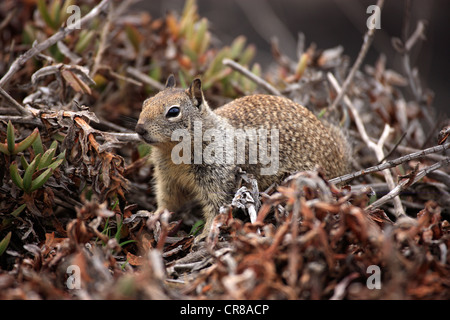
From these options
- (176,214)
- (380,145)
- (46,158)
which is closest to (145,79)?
(176,214)

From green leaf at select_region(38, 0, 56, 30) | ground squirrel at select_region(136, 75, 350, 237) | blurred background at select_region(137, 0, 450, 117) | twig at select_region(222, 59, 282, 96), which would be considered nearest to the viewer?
ground squirrel at select_region(136, 75, 350, 237)

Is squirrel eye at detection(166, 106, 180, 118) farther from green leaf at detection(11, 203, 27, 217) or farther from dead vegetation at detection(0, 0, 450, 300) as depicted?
green leaf at detection(11, 203, 27, 217)

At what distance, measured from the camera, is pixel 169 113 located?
312 centimetres

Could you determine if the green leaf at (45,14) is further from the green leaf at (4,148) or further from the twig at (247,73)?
the green leaf at (4,148)

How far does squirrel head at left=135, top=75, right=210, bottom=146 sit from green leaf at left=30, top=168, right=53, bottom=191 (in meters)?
0.63

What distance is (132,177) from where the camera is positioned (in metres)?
3.65

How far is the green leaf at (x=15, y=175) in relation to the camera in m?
2.54

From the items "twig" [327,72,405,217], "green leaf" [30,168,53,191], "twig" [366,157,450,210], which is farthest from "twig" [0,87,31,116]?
"twig" [327,72,405,217]

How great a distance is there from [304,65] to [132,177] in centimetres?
199

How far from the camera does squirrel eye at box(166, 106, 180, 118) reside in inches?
123

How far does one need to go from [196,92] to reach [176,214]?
40.0 inches

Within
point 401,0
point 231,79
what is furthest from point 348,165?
point 401,0

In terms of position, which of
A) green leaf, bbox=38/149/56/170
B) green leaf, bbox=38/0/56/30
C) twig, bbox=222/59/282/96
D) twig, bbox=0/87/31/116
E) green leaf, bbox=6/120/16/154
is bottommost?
green leaf, bbox=38/149/56/170

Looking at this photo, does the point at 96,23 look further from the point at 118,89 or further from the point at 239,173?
the point at 239,173
